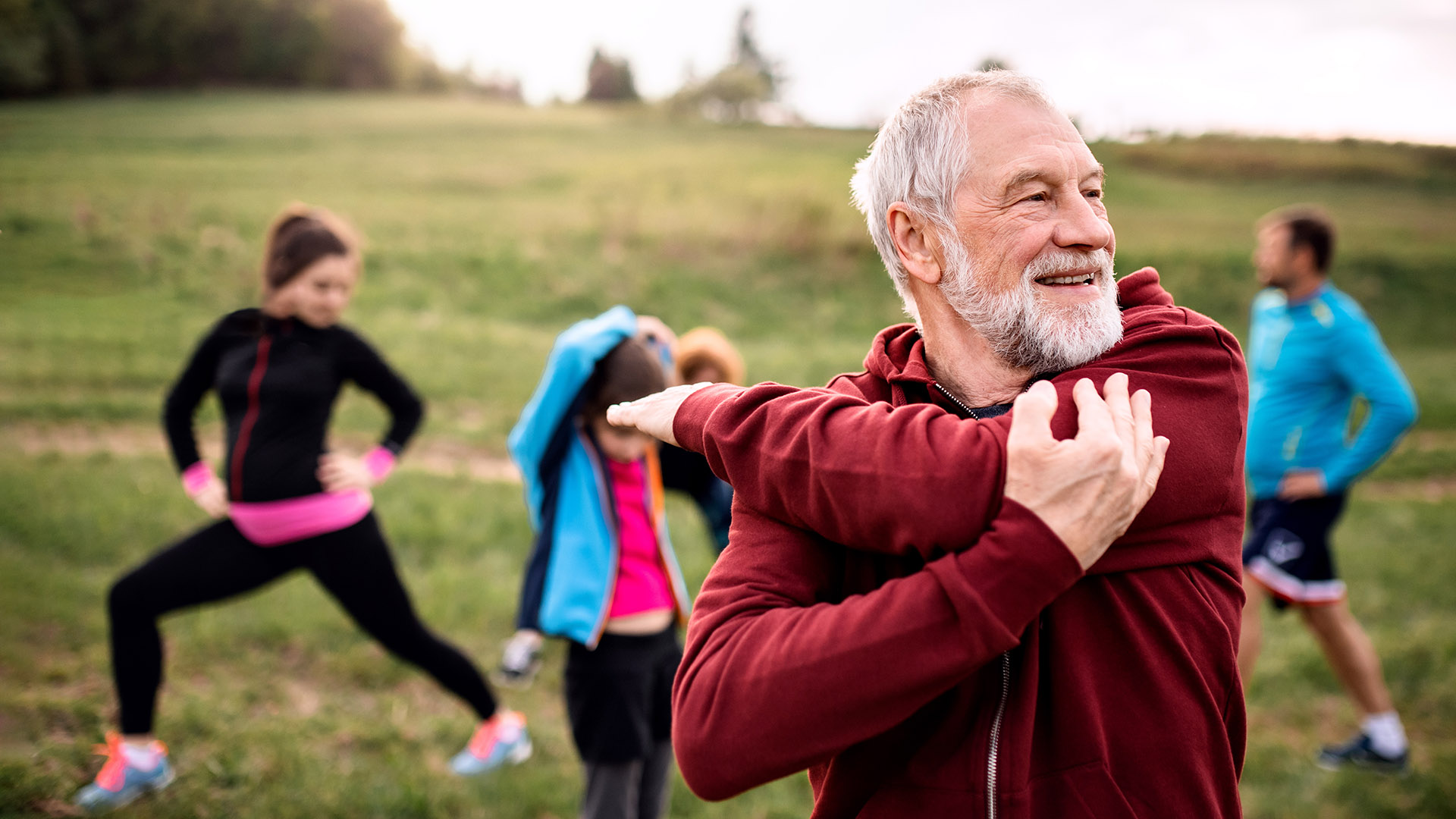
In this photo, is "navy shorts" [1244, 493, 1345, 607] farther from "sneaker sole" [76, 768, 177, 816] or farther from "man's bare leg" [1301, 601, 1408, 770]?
"sneaker sole" [76, 768, 177, 816]

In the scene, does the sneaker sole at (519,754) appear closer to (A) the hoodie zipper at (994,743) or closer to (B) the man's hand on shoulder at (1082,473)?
(A) the hoodie zipper at (994,743)

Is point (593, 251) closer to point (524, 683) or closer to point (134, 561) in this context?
point (134, 561)

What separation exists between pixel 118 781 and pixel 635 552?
2406mm

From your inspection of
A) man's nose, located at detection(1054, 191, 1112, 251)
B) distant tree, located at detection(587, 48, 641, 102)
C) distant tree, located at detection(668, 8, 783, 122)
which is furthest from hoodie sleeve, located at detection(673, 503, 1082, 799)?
distant tree, located at detection(587, 48, 641, 102)

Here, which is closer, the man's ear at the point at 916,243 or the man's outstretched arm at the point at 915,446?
the man's outstretched arm at the point at 915,446

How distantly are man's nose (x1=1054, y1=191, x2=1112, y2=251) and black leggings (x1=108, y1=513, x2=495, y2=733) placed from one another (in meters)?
3.30

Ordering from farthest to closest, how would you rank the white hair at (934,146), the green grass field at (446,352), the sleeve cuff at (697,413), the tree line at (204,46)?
1. the tree line at (204,46)
2. the green grass field at (446,352)
3. the white hair at (934,146)
4. the sleeve cuff at (697,413)

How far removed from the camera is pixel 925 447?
1.18 metres

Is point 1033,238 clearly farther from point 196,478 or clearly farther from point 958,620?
point 196,478

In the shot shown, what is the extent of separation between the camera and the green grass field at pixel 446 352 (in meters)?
4.18

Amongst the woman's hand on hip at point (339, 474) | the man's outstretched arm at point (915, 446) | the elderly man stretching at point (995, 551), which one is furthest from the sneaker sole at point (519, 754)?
the man's outstretched arm at point (915, 446)

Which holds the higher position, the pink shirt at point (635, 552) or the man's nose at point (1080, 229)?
the man's nose at point (1080, 229)

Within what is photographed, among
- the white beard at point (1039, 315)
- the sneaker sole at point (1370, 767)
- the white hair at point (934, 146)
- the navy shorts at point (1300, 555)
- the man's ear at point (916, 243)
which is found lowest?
the sneaker sole at point (1370, 767)

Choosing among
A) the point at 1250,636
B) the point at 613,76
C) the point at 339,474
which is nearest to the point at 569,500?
the point at 339,474
